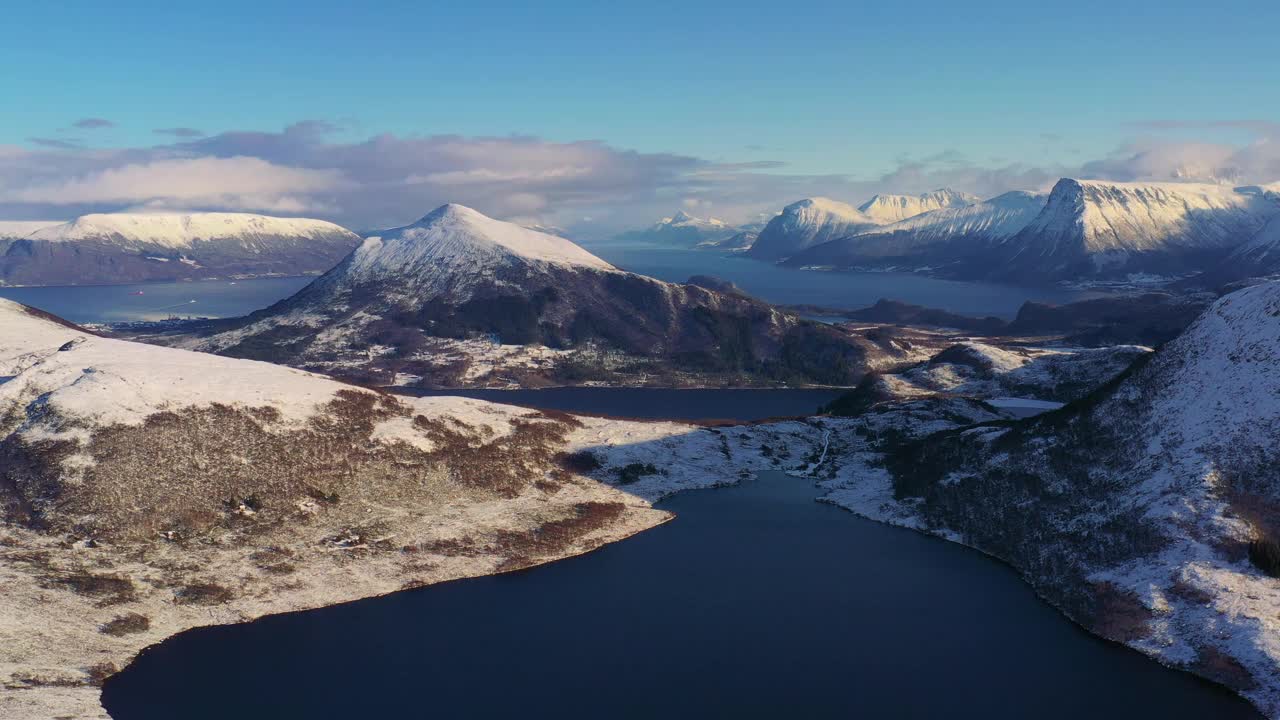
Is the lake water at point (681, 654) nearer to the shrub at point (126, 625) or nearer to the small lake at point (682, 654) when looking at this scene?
the small lake at point (682, 654)

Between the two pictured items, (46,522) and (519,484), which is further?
(519,484)

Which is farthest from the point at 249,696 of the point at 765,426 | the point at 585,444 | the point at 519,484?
the point at 765,426

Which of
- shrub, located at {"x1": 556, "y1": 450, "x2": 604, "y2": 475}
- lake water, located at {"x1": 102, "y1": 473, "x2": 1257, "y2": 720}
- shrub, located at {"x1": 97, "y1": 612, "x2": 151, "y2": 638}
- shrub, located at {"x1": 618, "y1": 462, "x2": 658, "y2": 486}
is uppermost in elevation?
shrub, located at {"x1": 556, "y1": 450, "x2": 604, "y2": 475}

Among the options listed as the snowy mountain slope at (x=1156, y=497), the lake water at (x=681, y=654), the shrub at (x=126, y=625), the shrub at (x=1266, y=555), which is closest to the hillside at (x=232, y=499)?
the shrub at (x=126, y=625)

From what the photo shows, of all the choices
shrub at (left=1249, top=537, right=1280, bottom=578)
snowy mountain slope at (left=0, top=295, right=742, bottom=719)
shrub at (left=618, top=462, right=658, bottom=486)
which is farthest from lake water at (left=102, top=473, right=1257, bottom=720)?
shrub at (left=618, top=462, right=658, bottom=486)

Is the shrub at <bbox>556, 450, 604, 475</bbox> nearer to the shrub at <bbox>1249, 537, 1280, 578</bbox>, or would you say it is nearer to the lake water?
the lake water

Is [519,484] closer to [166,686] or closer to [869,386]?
[166,686]
